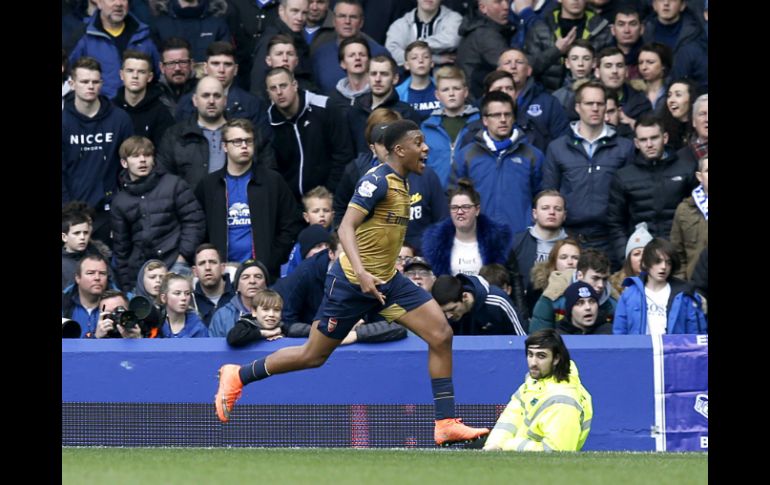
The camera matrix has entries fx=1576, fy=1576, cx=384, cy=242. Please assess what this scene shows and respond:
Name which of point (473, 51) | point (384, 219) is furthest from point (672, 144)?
point (384, 219)

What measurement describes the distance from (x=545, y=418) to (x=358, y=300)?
1.45m

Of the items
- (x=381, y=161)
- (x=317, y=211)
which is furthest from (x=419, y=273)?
(x=317, y=211)

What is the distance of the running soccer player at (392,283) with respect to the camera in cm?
1005

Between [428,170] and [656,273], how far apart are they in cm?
262

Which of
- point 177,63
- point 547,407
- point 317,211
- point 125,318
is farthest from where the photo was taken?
point 177,63

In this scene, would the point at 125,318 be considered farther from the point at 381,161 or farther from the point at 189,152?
the point at 189,152

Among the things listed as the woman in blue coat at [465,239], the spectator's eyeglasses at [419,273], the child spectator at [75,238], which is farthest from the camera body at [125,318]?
the woman in blue coat at [465,239]

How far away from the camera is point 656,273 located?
39.4ft

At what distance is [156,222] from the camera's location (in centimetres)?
1386

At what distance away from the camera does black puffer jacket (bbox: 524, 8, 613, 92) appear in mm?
15219

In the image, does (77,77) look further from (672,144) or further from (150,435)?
(672,144)

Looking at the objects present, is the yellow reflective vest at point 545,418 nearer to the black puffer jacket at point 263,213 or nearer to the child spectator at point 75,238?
the black puffer jacket at point 263,213

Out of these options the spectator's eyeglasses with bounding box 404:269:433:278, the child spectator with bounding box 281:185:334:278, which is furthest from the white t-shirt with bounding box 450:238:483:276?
the child spectator with bounding box 281:185:334:278

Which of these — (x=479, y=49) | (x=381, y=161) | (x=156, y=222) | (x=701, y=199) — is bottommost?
(x=156, y=222)
